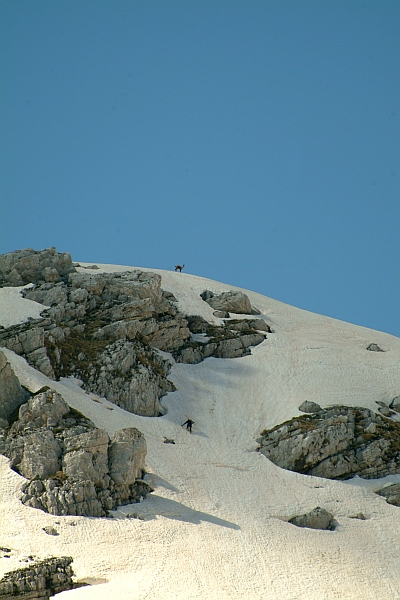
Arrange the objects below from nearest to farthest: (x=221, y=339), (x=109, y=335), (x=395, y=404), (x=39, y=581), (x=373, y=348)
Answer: (x=39, y=581), (x=395, y=404), (x=109, y=335), (x=221, y=339), (x=373, y=348)

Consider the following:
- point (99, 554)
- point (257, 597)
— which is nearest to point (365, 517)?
point (257, 597)

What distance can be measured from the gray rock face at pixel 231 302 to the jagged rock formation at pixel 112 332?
0.43ft

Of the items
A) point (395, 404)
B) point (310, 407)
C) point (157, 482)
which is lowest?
point (157, 482)

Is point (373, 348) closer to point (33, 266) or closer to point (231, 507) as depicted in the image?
point (231, 507)

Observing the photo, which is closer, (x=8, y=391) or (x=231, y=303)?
(x=8, y=391)

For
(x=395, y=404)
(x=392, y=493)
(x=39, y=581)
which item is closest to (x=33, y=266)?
(x=395, y=404)

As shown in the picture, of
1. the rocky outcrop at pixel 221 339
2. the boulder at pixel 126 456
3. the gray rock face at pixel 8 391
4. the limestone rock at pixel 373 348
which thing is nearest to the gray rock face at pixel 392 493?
the boulder at pixel 126 456

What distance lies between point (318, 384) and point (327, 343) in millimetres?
12040

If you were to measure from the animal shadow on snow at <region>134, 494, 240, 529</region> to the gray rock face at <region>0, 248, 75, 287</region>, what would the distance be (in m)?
37.7

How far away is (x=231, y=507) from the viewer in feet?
181

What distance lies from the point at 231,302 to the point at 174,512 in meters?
42.5

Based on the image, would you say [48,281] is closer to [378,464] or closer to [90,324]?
[90,324]

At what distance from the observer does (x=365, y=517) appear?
187 feet

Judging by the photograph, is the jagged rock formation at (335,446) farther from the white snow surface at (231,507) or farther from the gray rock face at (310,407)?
the gray rock face at (310,407)
